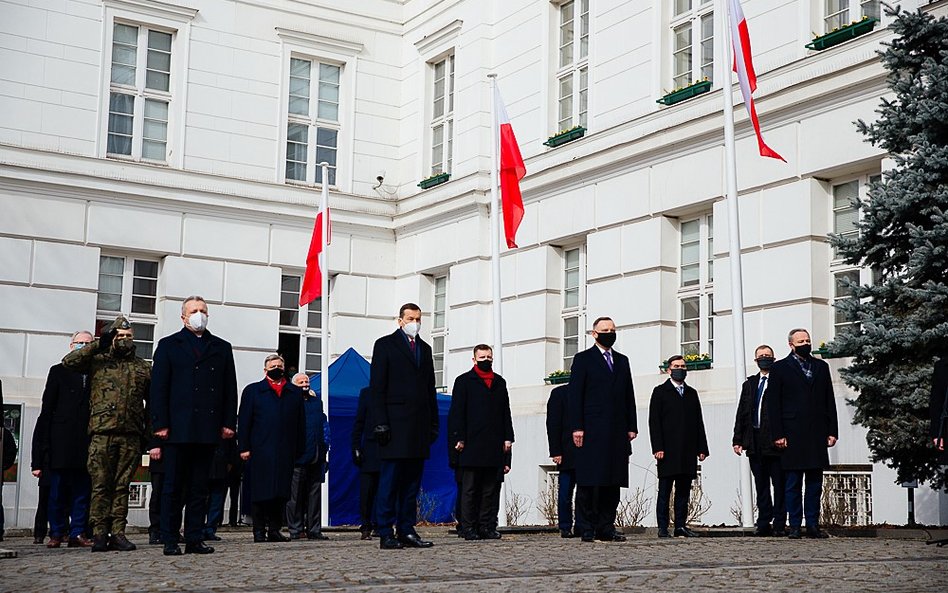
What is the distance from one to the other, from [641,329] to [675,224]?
5.14 feet

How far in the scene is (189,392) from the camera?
35.7 ft

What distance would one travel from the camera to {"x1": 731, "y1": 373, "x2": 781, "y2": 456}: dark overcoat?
13688 millimetres

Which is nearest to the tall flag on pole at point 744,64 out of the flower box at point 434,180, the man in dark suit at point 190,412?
the man in dark suit at point 190,412

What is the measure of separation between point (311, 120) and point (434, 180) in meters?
2.61

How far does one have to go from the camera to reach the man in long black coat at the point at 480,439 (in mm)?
13750

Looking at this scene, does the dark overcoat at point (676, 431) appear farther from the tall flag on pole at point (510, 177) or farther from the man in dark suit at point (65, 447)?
the man in dark suit at point (65, 447)

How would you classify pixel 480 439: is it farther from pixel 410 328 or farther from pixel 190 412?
pixel 190 412

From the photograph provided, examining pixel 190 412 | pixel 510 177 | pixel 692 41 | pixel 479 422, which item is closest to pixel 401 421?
pixel 190 412

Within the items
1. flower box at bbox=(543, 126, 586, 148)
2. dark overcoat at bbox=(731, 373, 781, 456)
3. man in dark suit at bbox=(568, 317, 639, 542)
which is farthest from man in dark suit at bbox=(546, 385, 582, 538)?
flower box at bbox=(543, 126, 586, 148)

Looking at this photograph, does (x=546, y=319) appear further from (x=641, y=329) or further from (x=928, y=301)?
(x=928, y=301)

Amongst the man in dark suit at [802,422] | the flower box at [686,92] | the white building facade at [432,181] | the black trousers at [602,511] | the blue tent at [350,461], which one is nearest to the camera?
the black trousers at [602,511]

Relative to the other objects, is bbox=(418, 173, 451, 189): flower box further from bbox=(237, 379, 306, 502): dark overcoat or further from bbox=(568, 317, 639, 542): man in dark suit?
bbox=(568, 317, 639, 542): man in dark suit

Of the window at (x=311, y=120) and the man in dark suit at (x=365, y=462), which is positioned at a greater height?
the window at (x=311, y=120)

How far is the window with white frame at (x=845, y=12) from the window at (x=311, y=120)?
10637 millimetres
